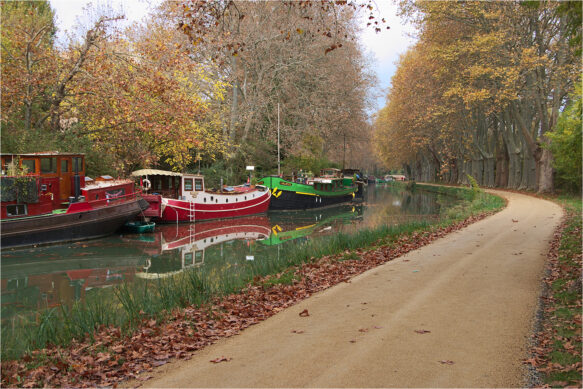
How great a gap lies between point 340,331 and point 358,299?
179 cm

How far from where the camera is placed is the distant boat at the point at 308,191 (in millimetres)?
35062

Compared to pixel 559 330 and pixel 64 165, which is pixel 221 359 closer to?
Result: pixel 559 330

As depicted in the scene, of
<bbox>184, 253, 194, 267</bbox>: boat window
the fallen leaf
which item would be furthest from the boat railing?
the fallen leaf

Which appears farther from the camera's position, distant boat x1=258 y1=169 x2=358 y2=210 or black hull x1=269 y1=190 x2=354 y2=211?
black hull x1=269 y1=190 x2=354 y2=211

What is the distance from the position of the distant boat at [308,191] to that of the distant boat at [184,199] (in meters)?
4.01

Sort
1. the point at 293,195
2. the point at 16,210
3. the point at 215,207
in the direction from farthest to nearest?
the point at 293,195 → the point at 215,207 → the point at 16,210

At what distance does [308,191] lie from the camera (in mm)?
37219

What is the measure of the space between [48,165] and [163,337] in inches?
666

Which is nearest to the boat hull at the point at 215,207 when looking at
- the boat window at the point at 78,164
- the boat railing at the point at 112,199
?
the boat railing at the point at 112,199

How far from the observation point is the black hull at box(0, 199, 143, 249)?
58.6ft

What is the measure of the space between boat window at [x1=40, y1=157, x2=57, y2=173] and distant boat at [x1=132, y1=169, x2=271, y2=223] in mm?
5511

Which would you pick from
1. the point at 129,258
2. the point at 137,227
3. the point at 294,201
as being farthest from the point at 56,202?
the point at 294,201

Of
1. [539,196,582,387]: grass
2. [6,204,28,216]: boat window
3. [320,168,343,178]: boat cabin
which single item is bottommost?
[539,196,582,387]: grass

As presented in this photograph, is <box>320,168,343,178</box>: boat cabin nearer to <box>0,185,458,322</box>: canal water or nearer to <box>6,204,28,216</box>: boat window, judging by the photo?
<box>0,185,458,322</box>: canal water
